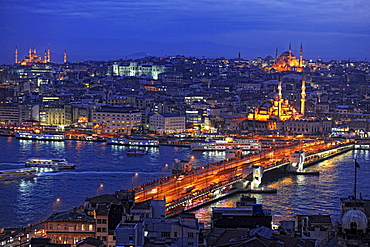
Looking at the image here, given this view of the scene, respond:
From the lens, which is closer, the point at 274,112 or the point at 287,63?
the point at 274,112

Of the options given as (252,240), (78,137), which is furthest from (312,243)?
(78,137)

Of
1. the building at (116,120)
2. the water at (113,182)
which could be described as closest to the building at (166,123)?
the building at (116,120)

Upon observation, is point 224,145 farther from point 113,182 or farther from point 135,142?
point 113,182

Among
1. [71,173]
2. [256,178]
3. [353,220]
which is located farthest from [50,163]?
[353,220]

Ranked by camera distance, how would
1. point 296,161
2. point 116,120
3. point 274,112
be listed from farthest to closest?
point 274,112
point 116,120
point 296,161

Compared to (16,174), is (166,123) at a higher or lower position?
higher

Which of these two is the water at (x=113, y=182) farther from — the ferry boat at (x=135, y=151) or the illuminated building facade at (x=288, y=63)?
the illuminated building facade at (x=288, y=63)

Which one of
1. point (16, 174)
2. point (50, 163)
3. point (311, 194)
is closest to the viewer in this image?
point (311, 194)

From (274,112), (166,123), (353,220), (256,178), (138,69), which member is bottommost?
(256,178)
